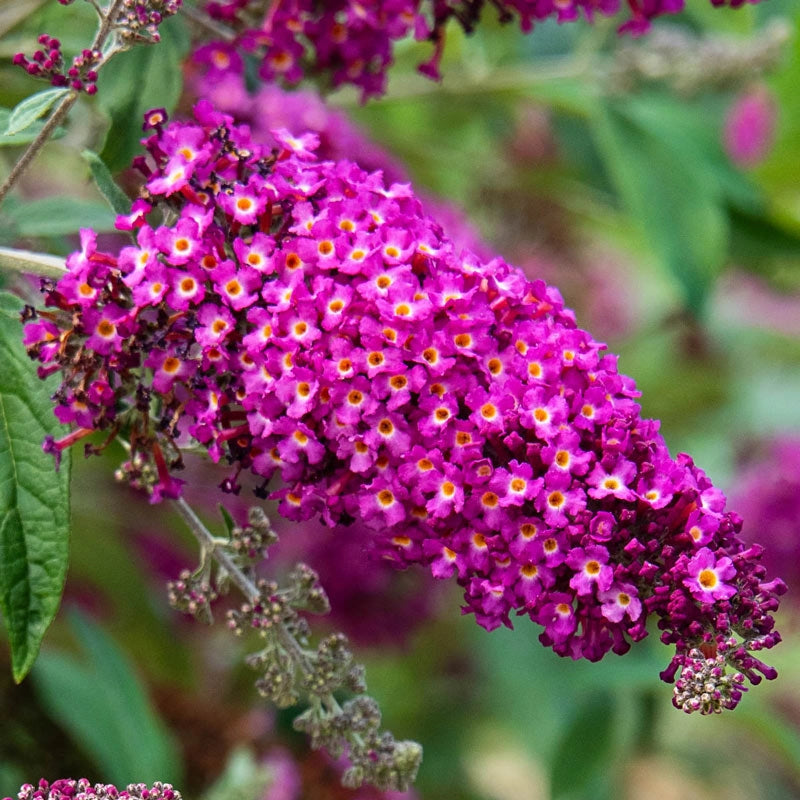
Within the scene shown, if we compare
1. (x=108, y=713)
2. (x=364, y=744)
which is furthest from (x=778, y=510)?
(x=364, y=744)

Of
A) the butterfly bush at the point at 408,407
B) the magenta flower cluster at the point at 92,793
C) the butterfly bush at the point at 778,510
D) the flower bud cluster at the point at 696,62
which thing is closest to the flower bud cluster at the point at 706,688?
the butterfly bush at the point at 408,407

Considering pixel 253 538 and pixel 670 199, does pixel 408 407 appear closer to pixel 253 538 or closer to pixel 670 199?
pixel 253 538

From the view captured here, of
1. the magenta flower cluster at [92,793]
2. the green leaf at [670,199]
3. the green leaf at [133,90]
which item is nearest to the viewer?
the magenta flower cluster at [92,793]

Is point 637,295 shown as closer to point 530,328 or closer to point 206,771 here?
point 206,771

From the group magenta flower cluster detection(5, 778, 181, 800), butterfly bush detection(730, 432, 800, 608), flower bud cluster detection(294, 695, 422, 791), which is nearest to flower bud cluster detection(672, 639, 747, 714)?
flower bud cluster detection(294, 695, 422, 791)

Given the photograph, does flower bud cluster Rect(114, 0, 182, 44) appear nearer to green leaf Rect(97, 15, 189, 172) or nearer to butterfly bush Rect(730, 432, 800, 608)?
green leaf Rect(97, 15, 189, 172)

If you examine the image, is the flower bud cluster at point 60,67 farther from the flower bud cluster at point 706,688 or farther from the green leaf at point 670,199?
the green leaf at point 670,199
